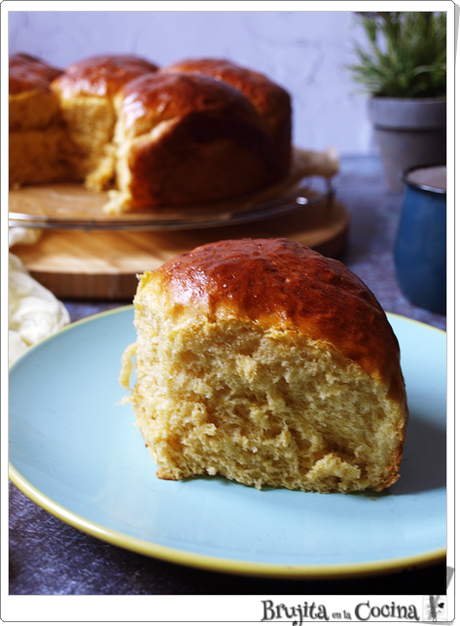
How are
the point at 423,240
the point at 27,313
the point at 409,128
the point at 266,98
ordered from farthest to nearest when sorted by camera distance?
the point at 409,128 < the point at 266,98 < the point at 423,240 < the point at 27,313

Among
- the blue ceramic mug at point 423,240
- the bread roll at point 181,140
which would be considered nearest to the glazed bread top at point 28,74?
the bread roll at point 181,140

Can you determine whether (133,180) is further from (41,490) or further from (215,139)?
(41,490)

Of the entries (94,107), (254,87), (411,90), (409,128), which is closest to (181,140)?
(254,87)

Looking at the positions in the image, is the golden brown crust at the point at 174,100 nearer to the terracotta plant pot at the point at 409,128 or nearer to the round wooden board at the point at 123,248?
the round wooden board at the point at 123,248

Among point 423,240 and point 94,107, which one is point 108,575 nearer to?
point 423,240

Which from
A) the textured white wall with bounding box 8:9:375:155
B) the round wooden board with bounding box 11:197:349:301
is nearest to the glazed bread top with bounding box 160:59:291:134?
the round wooden board with bounding box 11:197:349:301

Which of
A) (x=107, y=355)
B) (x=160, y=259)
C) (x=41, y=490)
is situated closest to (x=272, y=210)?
(x=160, y=259)
